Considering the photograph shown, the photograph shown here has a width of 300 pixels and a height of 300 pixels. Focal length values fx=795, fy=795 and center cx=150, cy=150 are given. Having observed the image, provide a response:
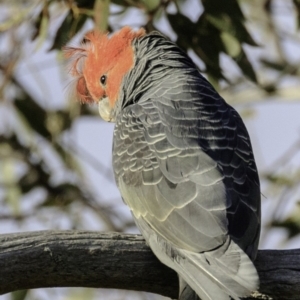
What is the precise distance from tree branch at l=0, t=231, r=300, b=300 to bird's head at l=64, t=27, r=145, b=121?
1313mm

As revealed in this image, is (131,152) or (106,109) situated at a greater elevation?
(131,152)

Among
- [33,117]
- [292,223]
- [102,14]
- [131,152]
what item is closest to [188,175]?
[131,152]

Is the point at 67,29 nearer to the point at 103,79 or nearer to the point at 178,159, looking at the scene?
the point at 103,79

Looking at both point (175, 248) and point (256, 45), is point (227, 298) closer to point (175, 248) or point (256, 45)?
point (175, 248)

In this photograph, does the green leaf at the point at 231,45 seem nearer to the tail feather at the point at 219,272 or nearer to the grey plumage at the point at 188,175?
the grey plumage at the point at 188,175

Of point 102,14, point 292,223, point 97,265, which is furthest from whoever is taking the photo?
point 292,223

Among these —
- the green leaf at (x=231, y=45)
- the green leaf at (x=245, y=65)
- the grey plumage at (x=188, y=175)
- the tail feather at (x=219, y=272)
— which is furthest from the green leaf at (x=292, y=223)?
the tail feather at (x=219, y=272)

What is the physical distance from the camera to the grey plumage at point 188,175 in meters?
3.71

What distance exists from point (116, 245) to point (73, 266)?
24cm

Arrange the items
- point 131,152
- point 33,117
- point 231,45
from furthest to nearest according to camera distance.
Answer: point 33,117, point 231,45, point 131,152

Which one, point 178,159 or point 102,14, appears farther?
point 102,14

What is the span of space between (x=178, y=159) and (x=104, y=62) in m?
1.27

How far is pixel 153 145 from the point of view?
4.27 meters

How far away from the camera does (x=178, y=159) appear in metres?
4.11
